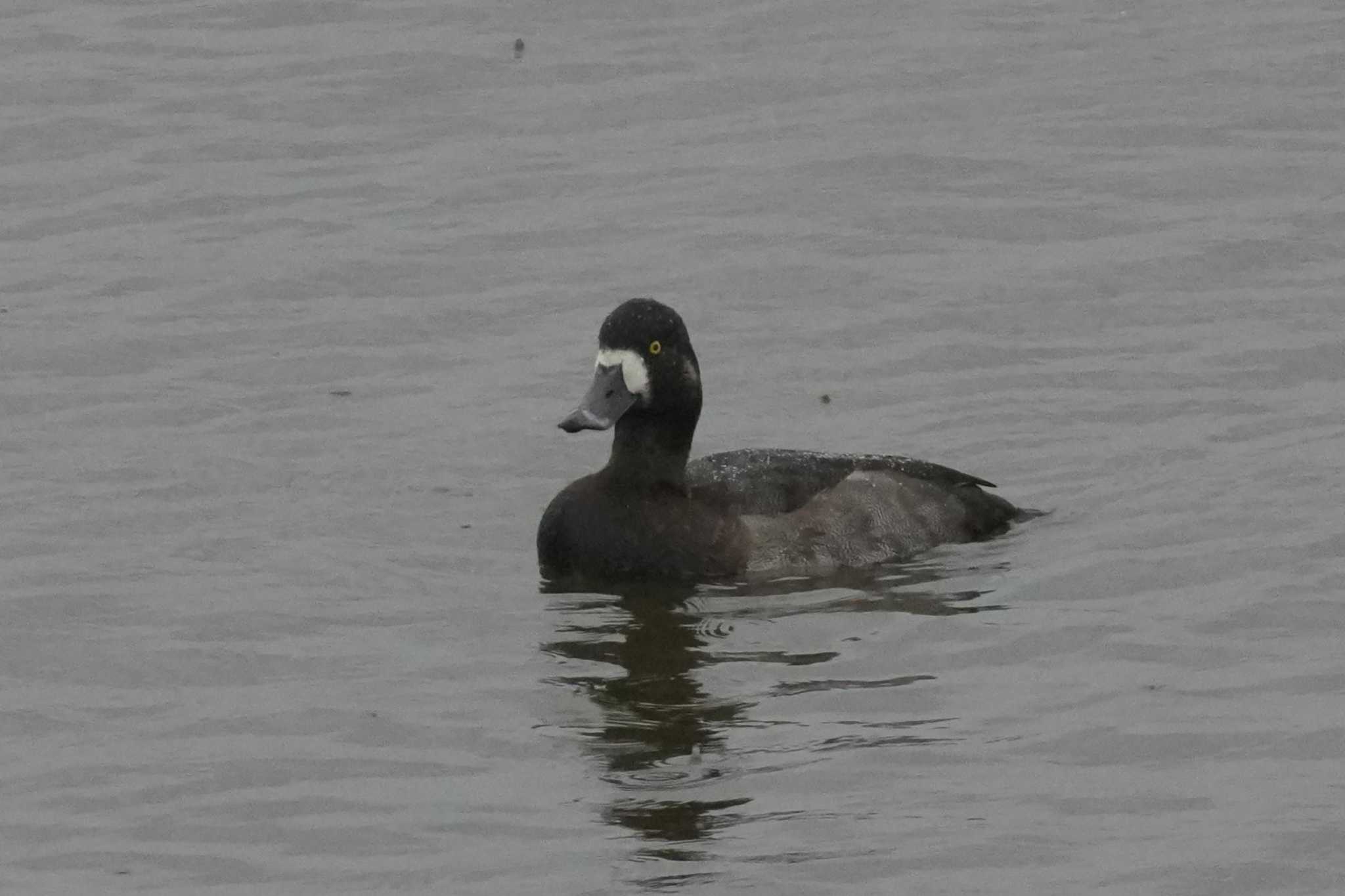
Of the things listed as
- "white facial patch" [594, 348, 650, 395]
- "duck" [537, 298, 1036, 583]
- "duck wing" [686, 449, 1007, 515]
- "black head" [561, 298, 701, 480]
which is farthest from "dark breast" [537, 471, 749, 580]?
"white facial patch" [594, 348, 650, 395]

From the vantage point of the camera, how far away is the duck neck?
11.0 m

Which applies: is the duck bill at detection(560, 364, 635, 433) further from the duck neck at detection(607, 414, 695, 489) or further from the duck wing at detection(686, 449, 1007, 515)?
the duck wing at detection(686, 449, 1007, 515)

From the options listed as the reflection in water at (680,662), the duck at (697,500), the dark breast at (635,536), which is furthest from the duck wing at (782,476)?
the reflection in water at (680,662)

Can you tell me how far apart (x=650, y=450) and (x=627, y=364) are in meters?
0.37

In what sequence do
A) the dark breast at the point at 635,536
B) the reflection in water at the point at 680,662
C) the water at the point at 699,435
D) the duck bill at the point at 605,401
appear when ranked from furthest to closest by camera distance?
the duck bill at the point at 605,401 → the dark breast at the point at 635,536 → the reflection in water at the point at 680,662 → the water at the point at 699,435

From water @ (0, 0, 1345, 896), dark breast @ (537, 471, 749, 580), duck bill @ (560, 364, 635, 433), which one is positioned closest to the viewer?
water @ (0, 0, 1345, 896)

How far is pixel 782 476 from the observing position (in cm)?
1111

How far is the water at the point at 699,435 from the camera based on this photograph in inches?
310

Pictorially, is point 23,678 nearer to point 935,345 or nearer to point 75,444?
point 75,444

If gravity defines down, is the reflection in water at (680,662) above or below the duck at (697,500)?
below

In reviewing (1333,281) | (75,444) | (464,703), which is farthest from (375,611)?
(1333,281)

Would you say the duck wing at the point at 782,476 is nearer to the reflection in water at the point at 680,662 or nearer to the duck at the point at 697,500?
the duck at the point at 697,500

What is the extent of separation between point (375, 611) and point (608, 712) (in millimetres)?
1393

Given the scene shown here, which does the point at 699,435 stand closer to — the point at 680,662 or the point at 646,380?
the point at 646,380
